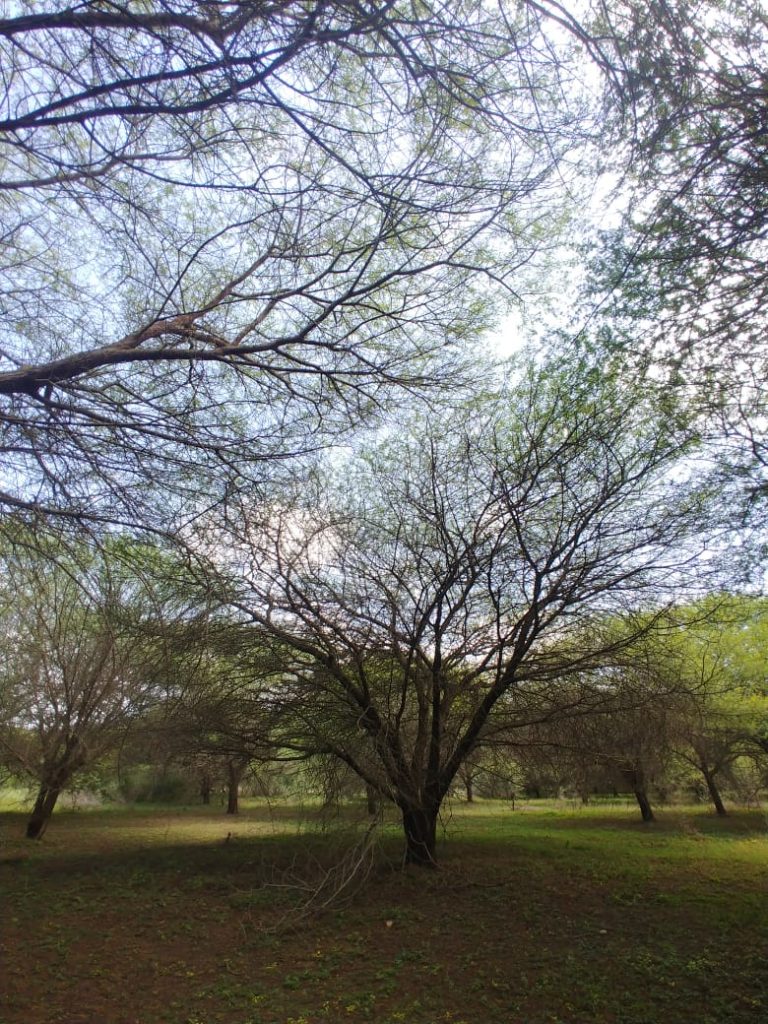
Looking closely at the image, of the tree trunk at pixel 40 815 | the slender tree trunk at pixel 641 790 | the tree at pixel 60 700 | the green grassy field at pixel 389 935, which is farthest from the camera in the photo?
the tree trunk at pixel 40 815

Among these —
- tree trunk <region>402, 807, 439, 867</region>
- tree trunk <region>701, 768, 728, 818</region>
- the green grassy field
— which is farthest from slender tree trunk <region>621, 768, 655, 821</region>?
tree trunk <region>402, 807, 439, 867</region>

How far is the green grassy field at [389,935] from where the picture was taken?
4.73m

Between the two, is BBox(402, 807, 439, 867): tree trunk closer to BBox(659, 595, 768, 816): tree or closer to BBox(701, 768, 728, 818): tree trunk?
BBox(659, 595, 768, 816): tree

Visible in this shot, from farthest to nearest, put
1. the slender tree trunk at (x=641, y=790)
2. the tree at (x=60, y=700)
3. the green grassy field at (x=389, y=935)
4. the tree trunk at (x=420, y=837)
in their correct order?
1. the slender tree trunk at (x=641, y=790)
2. the tree at (x=60, y=700)
3. the tree trunk at (x=420, y=837)
4. the green grassy field at (x=389, y=935)

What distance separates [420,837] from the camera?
8.73 meters

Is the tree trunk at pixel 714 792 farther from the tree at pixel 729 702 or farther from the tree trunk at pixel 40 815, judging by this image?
the tree trunk at pixel 40 815

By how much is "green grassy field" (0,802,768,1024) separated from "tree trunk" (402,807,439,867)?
0.25 meters

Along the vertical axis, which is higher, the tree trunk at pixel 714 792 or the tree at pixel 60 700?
the tree at pixel 60 700

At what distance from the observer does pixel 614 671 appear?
8.22 m

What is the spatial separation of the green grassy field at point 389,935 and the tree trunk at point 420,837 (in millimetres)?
247

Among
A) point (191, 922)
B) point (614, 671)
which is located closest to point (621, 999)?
point (614, 671)

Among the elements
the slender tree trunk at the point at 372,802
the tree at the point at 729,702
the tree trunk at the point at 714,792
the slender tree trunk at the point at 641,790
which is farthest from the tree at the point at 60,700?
the tree trunk at the point at 714,792

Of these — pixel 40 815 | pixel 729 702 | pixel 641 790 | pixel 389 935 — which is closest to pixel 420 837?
pixel 389 935

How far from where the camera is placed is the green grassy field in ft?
15.5
